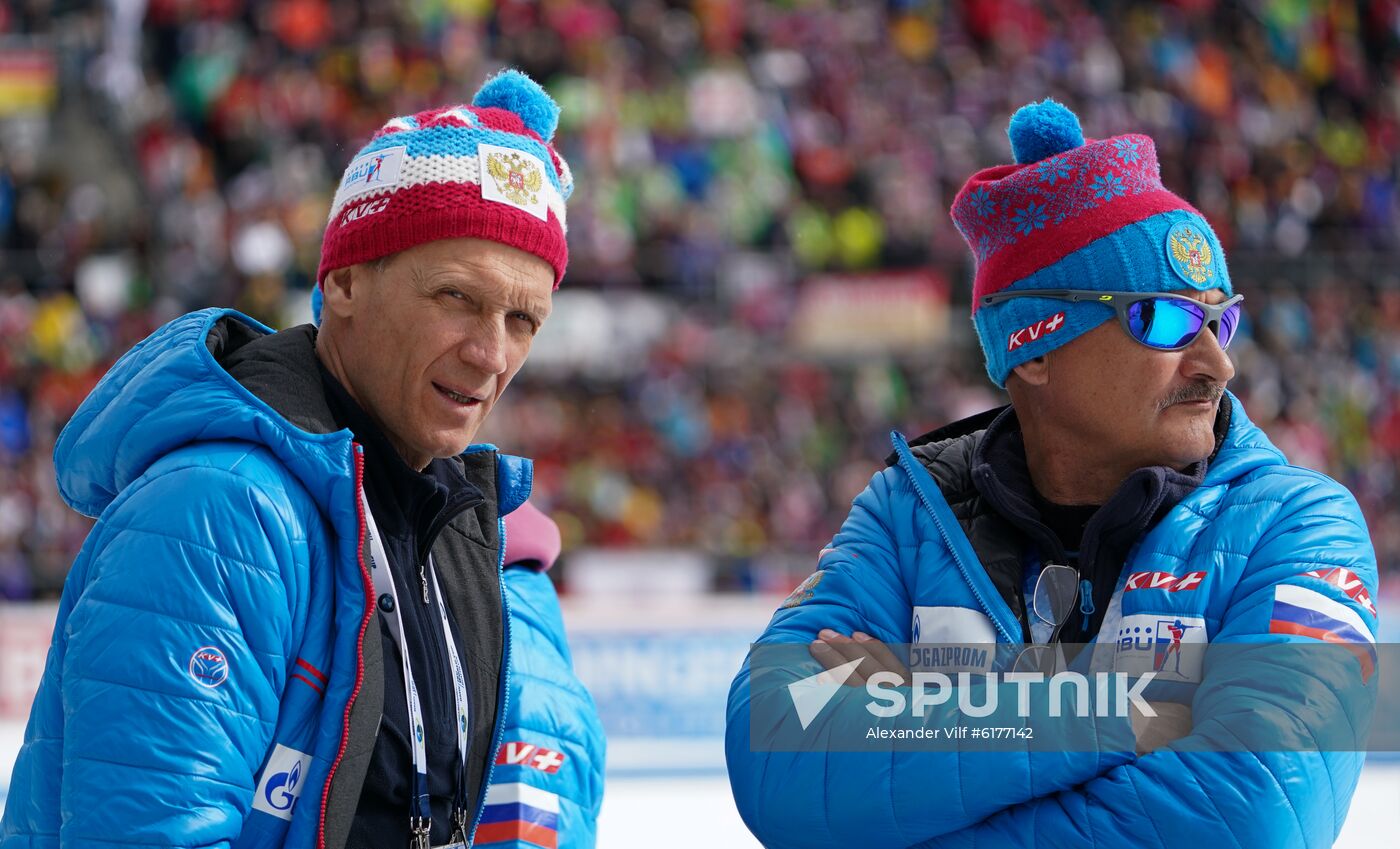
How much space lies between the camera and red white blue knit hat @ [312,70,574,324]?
6.61 feet

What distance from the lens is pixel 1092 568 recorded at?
6.62 feet

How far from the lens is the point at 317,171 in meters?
13.1

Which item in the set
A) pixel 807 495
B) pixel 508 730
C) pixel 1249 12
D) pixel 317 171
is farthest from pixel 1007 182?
pixel 1249 12

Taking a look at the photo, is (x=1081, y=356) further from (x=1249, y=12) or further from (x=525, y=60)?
(x=1249, y=12)

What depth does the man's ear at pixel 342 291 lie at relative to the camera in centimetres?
207

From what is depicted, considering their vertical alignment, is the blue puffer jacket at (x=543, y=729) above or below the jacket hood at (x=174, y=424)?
below

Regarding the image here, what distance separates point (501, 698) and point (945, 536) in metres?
0.65

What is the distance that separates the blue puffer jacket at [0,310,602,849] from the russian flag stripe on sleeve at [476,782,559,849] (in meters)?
0.44

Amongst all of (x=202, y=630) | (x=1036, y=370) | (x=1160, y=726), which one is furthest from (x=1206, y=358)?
(x=202, y=630)

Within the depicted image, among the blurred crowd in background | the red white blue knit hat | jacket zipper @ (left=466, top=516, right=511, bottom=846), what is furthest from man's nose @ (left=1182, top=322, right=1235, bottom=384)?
the blurred crowd in background

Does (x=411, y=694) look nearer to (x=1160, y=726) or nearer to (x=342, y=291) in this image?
(x=342, y=291)

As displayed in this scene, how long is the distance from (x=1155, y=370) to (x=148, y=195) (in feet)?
39.4

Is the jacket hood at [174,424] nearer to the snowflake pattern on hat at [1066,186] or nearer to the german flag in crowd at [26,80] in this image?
the snowflake pattern on hat at [1066,186]

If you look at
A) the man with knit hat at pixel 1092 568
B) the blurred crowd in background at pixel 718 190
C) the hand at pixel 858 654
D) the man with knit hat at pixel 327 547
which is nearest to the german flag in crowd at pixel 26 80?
the blurred crowd in background at pixel 718 190
